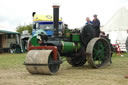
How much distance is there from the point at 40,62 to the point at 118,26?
41.3 ft

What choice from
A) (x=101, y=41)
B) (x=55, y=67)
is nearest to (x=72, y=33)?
(x=101, y=41)

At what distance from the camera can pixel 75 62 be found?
8.45 metres

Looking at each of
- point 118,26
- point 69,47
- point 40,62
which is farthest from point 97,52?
point 118,26

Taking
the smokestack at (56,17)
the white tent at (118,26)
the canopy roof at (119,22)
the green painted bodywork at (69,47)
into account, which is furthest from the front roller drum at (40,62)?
the canopy roof at (119,22)

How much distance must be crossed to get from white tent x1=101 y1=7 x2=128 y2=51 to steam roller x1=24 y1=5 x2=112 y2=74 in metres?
9.26

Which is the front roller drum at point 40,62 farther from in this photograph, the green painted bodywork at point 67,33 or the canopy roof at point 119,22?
the canopy roof at point 119,22

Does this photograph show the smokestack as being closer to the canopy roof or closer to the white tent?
the white tent

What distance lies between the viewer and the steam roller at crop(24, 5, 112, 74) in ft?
19.1

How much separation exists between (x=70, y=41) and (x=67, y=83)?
268 cm

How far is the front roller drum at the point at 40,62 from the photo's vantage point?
5.70 m

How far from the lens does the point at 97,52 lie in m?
7.65

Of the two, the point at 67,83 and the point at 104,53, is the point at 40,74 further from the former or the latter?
the point at 104,53

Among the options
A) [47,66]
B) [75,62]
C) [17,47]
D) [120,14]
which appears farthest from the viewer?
[17,47]

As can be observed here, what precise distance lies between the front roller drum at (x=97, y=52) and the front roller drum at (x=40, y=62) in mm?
1577
